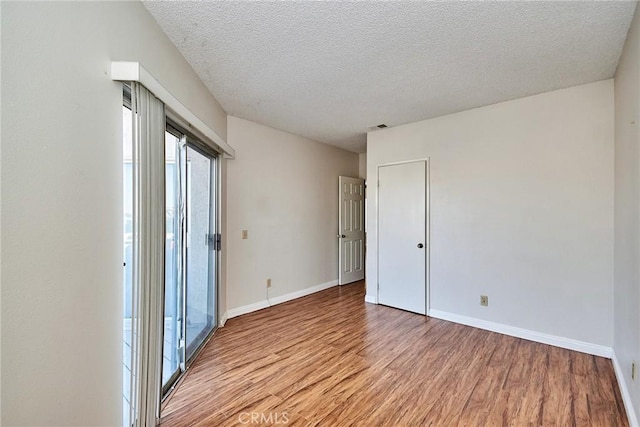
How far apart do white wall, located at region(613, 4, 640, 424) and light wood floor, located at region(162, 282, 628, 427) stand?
36cm

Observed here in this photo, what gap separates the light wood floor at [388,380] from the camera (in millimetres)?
Answer: 1796

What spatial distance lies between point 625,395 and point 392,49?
9.37ft

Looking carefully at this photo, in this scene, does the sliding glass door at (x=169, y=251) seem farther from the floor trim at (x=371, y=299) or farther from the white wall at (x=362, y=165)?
the white wall at (x=362, y=165)

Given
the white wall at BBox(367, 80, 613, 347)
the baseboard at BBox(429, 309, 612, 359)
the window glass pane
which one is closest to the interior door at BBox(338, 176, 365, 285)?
the white wall at BBox(367, 80, 613, 347)

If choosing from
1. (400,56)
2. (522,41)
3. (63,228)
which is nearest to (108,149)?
(63,228)

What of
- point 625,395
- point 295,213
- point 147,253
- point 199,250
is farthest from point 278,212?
point 625,395

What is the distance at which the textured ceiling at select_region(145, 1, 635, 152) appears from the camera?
5.53 ft

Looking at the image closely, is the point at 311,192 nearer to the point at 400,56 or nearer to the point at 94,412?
the point at 400,56

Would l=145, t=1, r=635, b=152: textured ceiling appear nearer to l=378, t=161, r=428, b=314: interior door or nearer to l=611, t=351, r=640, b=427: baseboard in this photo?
l=378, t=161, r=428, b=314: interior door

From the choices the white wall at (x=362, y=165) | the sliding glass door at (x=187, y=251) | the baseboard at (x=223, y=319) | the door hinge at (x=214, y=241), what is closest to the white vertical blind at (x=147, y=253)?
the sliding glass door at (x=187, y=251)

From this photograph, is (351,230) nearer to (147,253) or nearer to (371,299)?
(371,299)

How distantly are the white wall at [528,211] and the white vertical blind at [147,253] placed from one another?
9.91 ft

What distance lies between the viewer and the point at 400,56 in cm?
216

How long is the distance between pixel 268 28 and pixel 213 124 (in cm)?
136
